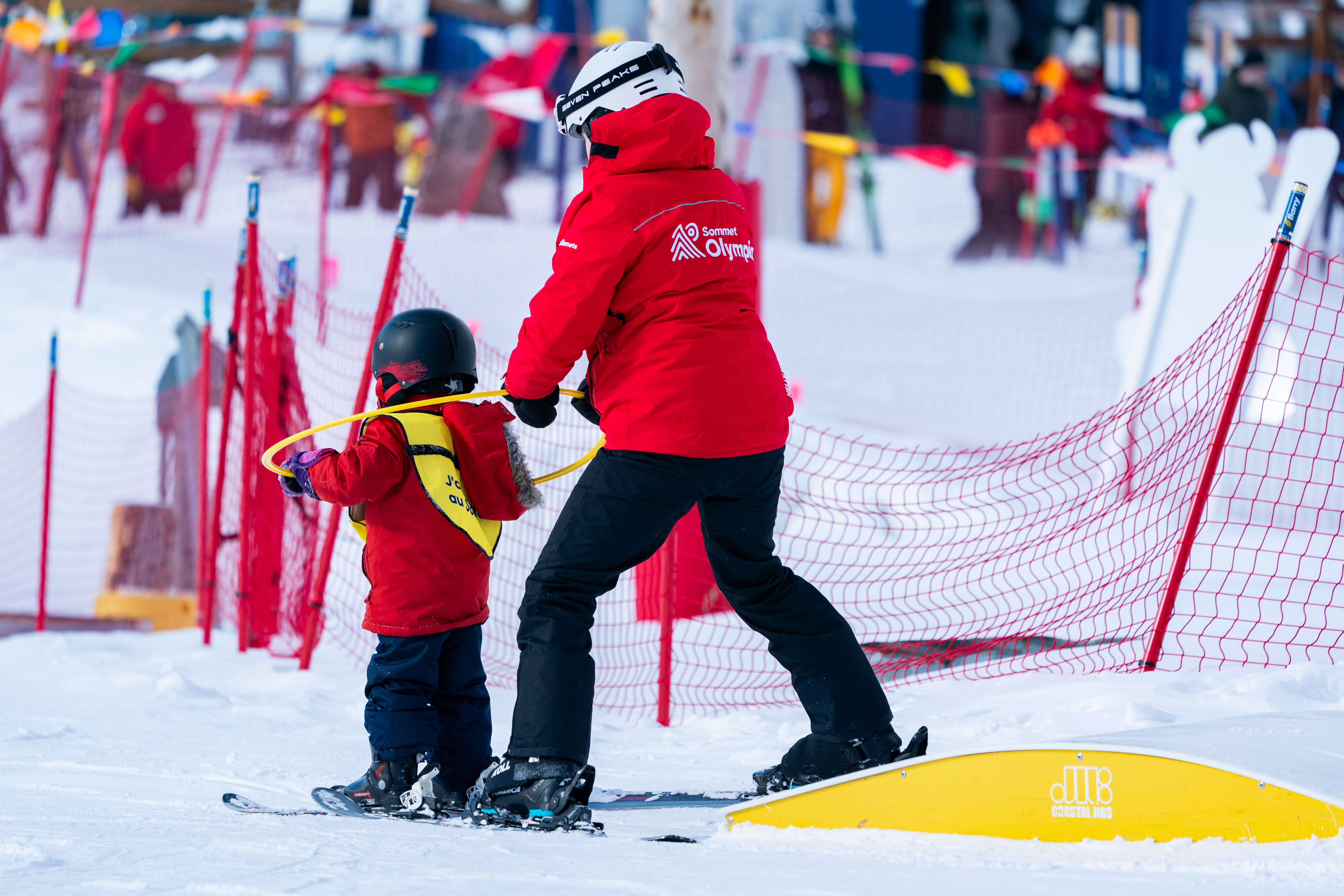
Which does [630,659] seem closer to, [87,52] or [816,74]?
[816,74]

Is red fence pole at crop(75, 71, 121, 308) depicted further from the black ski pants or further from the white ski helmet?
the black ski pants

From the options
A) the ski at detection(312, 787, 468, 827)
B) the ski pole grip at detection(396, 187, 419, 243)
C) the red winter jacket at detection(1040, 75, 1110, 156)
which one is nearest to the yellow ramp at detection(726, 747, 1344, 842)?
the ski at detection(312, 787, 468, 827)

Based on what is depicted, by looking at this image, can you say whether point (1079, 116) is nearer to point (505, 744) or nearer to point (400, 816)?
point (505, 744)

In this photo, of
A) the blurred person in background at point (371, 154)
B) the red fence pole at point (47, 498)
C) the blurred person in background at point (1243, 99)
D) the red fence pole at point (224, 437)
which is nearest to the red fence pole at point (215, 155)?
the blurred person in background at point (371, 154)

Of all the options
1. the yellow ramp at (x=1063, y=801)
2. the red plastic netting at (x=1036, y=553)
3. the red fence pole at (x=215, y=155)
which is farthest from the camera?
the red fence pole at (x=215, y=155)

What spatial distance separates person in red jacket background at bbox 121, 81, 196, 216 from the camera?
1327cm

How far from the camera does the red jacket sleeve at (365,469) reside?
10.2ft

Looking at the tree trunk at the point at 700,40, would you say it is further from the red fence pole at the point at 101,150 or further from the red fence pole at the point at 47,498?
the red fence pole at the point at 101,150

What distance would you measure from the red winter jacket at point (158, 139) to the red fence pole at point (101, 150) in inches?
30.8

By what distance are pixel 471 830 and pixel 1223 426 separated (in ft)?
8.19

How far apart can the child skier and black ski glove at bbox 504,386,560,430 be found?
1.44ft

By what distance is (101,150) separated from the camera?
10.9 metres

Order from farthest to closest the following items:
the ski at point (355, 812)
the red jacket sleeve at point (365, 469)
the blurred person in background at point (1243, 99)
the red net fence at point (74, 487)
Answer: the blurred person in background at point (1243, 99)
the red net fence at point (74, 487)
the red jacket sleeve at point (365, 469)
the ski at point (355, 812)

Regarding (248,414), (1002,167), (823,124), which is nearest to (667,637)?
(248,414)
